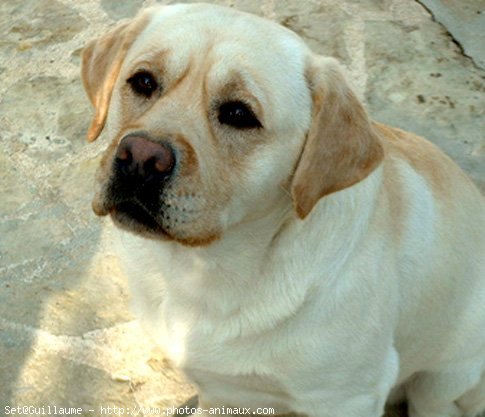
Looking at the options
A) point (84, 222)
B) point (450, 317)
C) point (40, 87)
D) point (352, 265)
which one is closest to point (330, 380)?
point (352, 265)

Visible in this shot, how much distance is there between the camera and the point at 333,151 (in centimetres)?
233

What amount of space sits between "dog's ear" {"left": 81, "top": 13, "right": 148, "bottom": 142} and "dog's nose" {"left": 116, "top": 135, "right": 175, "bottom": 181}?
43 centimetres

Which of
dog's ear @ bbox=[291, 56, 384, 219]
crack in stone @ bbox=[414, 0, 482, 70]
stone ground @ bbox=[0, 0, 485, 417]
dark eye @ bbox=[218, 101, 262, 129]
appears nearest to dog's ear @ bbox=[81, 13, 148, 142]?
dark eye @ bbox=[218, 101, 262, 129]

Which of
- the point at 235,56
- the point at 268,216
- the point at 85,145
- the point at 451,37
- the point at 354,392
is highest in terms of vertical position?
the point at 235,56

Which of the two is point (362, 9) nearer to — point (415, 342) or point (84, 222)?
point (84, 222)

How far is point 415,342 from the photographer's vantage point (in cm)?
282

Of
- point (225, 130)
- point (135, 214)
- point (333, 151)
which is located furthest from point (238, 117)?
point (135, 214)

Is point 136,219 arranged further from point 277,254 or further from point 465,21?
point 465,21

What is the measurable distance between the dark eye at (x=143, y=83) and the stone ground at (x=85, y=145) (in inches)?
47.6

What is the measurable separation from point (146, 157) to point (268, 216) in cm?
44

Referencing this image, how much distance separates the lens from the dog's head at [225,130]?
223 centimetres

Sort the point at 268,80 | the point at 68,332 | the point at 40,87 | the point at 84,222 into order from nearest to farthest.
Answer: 1. the point at 268,80
2. the point at 68,332
3. the point at 84,222
4. the point at 40,87

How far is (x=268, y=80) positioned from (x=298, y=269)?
53cm

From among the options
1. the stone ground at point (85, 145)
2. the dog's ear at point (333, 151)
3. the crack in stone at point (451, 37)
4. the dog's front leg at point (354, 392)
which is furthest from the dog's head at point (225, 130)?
the crack in stone at point (451, 37)
